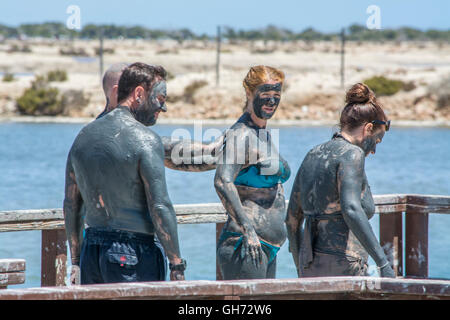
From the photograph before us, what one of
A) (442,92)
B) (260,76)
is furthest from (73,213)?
(442,92)

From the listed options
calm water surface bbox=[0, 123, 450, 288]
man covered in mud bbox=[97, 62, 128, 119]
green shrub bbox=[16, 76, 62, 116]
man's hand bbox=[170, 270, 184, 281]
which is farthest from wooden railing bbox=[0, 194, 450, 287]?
green shrub bbox=[16, 76, 62, 116]

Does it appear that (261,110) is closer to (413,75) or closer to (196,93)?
(196,93)

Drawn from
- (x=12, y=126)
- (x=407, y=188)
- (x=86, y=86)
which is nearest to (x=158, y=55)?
(x=86, y=86)

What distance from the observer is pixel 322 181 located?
Answer: 410cm

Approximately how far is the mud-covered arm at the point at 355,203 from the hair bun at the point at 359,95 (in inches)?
11.3

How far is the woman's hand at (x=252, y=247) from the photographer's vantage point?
4.26 meters

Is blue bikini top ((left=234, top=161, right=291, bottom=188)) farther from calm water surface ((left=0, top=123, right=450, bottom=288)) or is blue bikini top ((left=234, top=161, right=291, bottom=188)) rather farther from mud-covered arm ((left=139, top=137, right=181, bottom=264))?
calm water surface ((left=0, top=123, right=450, bottom=288))

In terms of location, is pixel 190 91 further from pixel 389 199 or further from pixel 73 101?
pixel 389 199

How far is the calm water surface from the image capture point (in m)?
11.7

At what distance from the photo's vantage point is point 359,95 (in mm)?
4152

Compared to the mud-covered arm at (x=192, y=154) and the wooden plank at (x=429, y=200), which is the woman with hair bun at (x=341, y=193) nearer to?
the mud-covered arm at (x=192, y=154)

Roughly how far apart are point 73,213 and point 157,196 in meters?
0.58

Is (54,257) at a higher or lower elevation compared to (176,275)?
lower

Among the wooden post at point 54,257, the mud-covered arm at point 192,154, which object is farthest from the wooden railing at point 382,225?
the mud-covered arm at point 192,154
